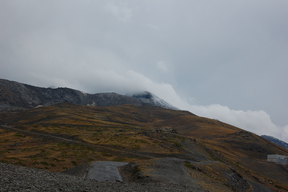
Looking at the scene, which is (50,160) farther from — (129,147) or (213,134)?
(213,134)

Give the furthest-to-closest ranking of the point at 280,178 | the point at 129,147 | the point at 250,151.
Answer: the point at 250,151, the point at 280,178, the point at 129,147

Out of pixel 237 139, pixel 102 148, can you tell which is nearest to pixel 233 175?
pixel 102 148

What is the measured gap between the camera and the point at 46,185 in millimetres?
20078

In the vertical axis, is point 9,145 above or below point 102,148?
below

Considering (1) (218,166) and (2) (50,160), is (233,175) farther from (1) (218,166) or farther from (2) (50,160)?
(2) (50,160)

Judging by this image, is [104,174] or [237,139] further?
[237,139]

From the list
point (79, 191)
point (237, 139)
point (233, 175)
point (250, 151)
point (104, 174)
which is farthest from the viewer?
point (237, 139)

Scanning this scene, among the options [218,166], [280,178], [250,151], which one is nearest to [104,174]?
[218,166]

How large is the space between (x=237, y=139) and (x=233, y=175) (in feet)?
337

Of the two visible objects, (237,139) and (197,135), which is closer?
(237,139)

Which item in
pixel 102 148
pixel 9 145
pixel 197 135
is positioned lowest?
pixel 9 145

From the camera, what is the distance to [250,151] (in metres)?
129

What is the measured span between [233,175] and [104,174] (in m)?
33.8

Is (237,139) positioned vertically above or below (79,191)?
above
